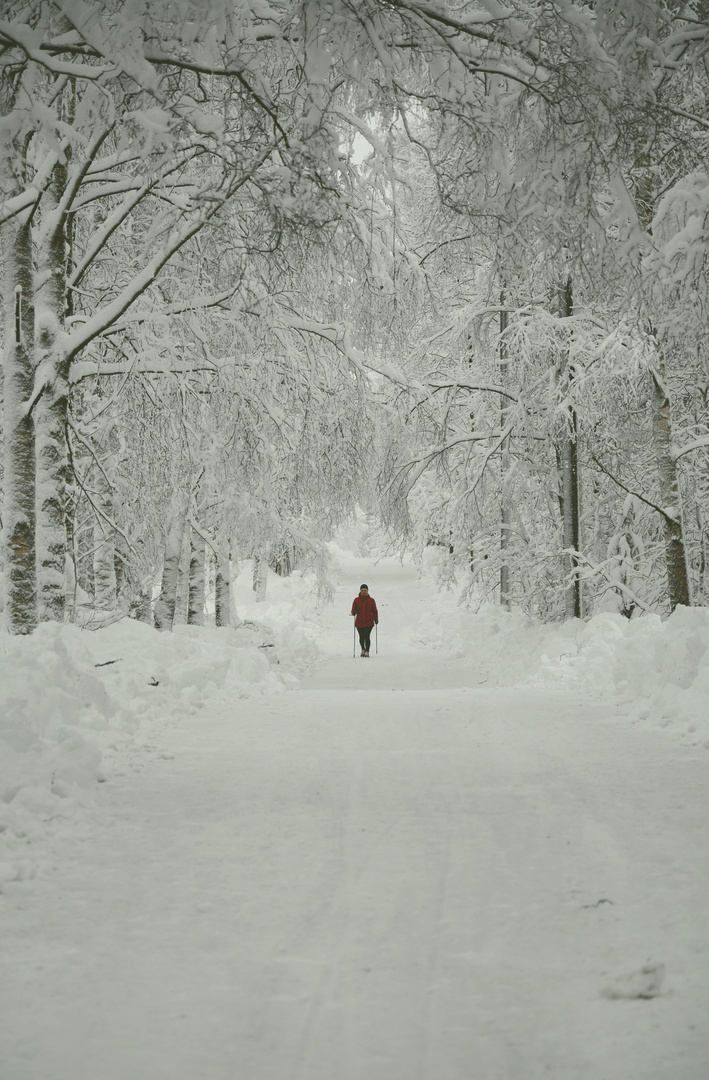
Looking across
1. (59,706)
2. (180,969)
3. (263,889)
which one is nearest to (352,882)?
(263,889)

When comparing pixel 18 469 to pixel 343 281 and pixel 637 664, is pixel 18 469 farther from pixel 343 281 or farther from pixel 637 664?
pixel 637 664

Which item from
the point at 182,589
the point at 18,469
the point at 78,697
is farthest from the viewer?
the point at 182,589

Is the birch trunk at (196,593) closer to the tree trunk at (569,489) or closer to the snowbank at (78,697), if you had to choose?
the snowbank at (78,697)

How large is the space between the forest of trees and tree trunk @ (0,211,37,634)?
3cm

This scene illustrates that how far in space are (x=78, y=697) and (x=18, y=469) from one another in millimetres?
2983

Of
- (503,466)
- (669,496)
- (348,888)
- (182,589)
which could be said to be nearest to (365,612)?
(182,589)

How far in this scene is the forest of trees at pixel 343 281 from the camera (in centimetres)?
511

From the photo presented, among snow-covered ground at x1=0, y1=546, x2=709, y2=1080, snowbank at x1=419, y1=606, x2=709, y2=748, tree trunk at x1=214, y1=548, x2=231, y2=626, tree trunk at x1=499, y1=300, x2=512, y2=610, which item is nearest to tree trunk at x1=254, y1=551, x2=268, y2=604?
tree trunk at x1=214, y1=548, x2=231, y2=626

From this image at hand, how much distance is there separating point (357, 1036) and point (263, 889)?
1217 millimetres

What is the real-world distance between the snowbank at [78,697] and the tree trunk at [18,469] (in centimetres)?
54

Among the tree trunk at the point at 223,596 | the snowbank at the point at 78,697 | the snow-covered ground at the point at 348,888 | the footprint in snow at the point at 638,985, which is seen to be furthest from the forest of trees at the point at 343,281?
the footprint in snow at the point at 638,985

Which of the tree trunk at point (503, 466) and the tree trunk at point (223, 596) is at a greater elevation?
the tree trunk at point (503, 466)

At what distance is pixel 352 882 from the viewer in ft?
12.5

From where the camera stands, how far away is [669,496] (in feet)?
38.3
